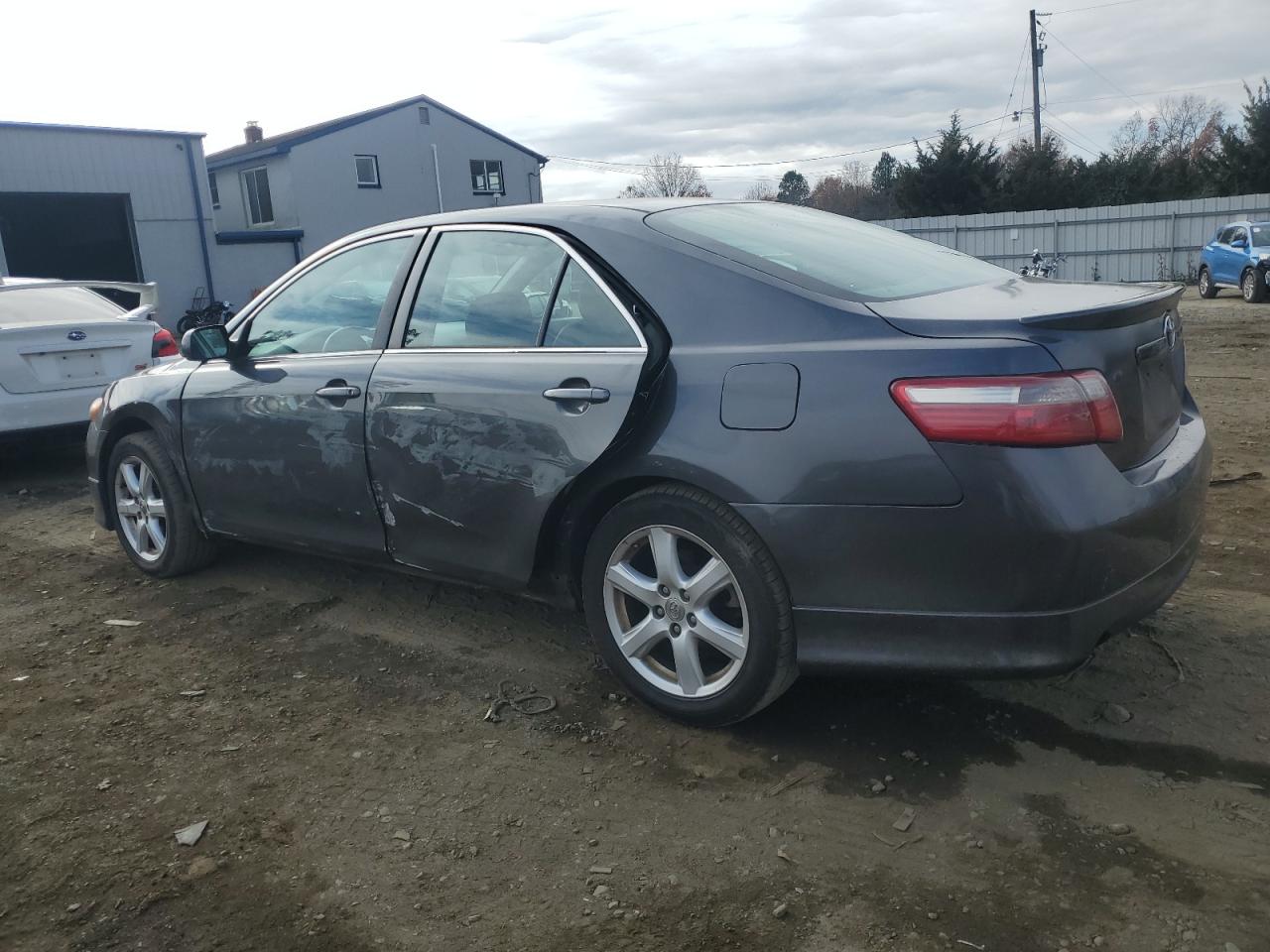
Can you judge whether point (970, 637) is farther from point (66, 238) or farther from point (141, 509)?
point (66, 238)

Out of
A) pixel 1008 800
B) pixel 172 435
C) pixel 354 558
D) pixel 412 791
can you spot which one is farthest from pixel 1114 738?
pixel 172 435

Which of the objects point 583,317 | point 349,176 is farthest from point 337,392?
point 349,176

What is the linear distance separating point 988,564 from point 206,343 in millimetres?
3322

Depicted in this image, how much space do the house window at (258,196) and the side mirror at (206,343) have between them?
31.9 metres

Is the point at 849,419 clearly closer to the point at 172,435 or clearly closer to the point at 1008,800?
the point at 1008,800

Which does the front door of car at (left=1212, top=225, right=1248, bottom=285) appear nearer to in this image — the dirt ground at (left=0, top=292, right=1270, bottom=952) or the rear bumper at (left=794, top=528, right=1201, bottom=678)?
the dirt ground at (left=0, top=292, right=1270, bottom=952)

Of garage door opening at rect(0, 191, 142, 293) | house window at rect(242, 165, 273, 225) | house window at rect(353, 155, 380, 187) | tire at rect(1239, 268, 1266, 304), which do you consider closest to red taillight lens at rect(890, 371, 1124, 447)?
tire at rect(1239, 268, 1266, 304)

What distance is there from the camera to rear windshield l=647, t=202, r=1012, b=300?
312cm

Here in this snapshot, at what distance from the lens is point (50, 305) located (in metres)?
7.62

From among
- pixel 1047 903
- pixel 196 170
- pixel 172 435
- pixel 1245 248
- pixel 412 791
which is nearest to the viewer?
pixel 1047 903

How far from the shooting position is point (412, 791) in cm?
300

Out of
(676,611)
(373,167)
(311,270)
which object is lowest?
(676,611)

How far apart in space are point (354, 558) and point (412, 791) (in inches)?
52.2

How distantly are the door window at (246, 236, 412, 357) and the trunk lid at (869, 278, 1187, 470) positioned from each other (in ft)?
6.57
